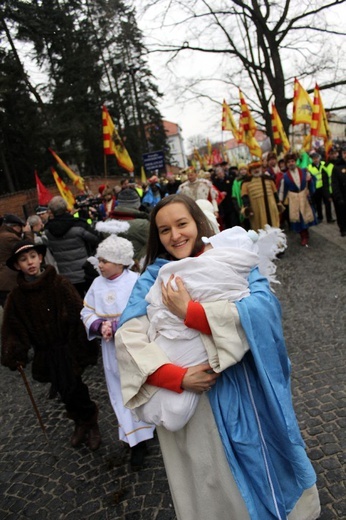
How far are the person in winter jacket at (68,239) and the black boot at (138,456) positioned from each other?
2.58 metres

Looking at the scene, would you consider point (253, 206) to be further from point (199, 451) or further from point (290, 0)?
point (290, 0)

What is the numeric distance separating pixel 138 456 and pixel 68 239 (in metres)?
2.82

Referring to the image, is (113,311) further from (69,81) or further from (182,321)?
(69,81)

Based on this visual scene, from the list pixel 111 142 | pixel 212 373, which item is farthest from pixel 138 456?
pixel 111 142

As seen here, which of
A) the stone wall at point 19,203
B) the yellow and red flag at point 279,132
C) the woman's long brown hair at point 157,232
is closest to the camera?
the woman's long brown hair at point 157,232

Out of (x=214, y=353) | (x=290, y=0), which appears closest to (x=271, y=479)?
(x=214, y=353)

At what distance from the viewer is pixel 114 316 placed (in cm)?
298

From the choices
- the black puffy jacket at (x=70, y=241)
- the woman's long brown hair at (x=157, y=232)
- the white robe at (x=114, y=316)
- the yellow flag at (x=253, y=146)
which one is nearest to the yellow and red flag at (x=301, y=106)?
the yellow flag at (x=253, y=146)

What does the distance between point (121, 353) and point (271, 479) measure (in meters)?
0.78

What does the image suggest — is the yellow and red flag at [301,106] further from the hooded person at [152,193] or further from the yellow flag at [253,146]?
the hooded person at [152,193]

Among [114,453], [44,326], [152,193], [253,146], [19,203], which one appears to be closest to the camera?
[44,326]

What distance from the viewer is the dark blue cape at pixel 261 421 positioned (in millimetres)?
1537

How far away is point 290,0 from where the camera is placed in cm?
1393

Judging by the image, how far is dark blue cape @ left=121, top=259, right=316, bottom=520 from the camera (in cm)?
154
